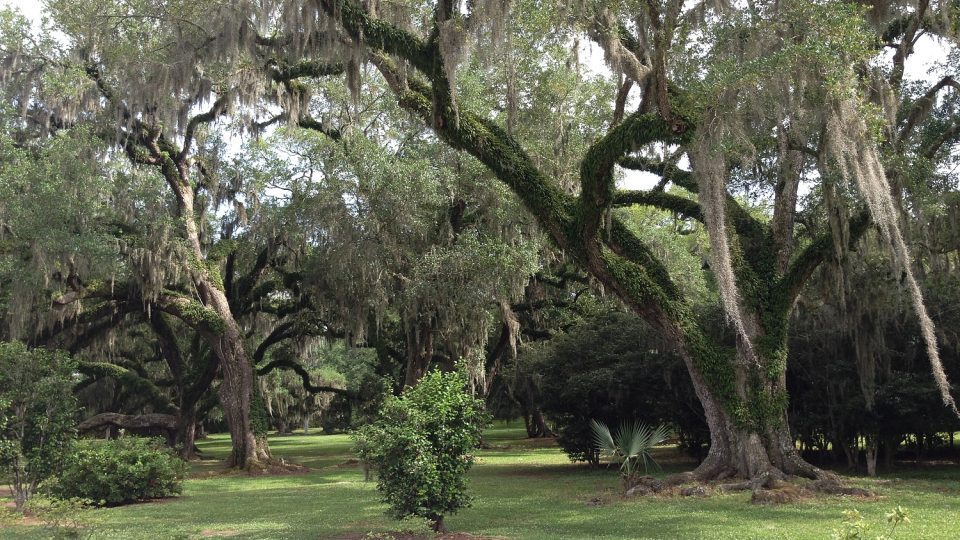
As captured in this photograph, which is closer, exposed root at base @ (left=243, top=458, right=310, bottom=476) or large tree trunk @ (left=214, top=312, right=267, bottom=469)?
exposed root at base @ (left=243, top=458, right=310, bottom=476)

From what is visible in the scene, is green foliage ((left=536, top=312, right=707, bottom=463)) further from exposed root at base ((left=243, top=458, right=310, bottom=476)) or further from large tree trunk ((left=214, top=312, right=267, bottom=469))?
large tree trunk ((left=214, top=312, right=267, bottom=469))

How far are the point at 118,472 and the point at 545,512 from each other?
8315mm

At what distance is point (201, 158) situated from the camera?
23.5 meters

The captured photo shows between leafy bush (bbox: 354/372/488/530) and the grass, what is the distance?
1156mm

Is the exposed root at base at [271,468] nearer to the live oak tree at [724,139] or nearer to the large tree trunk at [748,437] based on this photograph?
the live oak tree at [724,139]

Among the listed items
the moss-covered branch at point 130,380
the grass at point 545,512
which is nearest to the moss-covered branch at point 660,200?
the grass at point 545,512

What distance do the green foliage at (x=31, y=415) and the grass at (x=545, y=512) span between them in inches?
53.1

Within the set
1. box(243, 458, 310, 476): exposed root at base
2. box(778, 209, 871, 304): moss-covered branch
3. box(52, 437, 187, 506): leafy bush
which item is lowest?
box(243, 458, 310, 476): exposed root at base

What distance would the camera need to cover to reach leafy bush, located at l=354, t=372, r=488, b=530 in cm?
918

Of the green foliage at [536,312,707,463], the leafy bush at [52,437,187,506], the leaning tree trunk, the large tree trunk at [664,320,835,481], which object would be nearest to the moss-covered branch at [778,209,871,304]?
the large tree trunk at [664,320,835,481]

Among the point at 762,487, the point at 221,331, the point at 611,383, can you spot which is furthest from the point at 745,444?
the point at 221,331

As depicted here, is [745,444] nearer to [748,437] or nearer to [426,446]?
[748,437]

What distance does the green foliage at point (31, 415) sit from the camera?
13.1m

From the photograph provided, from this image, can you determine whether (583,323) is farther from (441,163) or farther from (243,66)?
(243,66)
